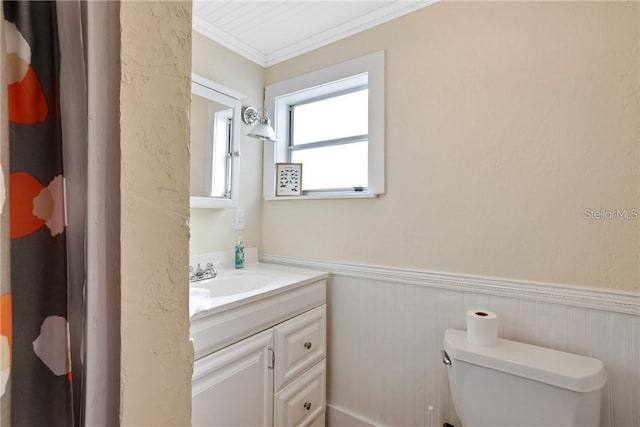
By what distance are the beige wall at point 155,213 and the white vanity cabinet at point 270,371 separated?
2.18ft

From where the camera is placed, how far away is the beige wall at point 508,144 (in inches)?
41.1

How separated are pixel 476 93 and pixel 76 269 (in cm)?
147

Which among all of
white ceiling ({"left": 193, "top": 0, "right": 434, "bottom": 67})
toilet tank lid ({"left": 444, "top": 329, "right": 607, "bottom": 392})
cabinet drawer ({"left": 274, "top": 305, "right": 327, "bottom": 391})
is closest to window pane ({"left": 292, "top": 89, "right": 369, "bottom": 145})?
white ceiling ({"left": 193, "top": 0, "right": 434, "bottom": 67})

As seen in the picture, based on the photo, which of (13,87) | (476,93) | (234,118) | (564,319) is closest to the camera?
(13,87)

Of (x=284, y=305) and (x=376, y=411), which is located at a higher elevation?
(x=284, y=305)

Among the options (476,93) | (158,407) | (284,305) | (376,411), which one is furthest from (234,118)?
(376,411)

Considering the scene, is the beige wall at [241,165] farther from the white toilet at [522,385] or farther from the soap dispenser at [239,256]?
the white toilet at [522,385]

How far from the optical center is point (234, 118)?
1699 mm

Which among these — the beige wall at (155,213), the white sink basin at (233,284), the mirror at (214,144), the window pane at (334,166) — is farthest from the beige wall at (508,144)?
the beige wall at (155,213)

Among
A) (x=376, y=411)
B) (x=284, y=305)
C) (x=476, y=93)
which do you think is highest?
(x=476, y=93)

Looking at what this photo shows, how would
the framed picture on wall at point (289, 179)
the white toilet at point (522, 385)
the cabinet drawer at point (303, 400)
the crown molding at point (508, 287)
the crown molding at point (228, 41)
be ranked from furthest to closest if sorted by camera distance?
1. the framed picture on wall at point (289, 179)
2. the crown molding at point (228, 41)
3. the cabinet drawer at point (303, 400)
4. the crown molding at point (508, 287)
5. the white toilet at point (522, 385)

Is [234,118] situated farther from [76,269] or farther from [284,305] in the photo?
[76,269]

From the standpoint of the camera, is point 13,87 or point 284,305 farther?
point 284,305

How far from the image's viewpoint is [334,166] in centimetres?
179
